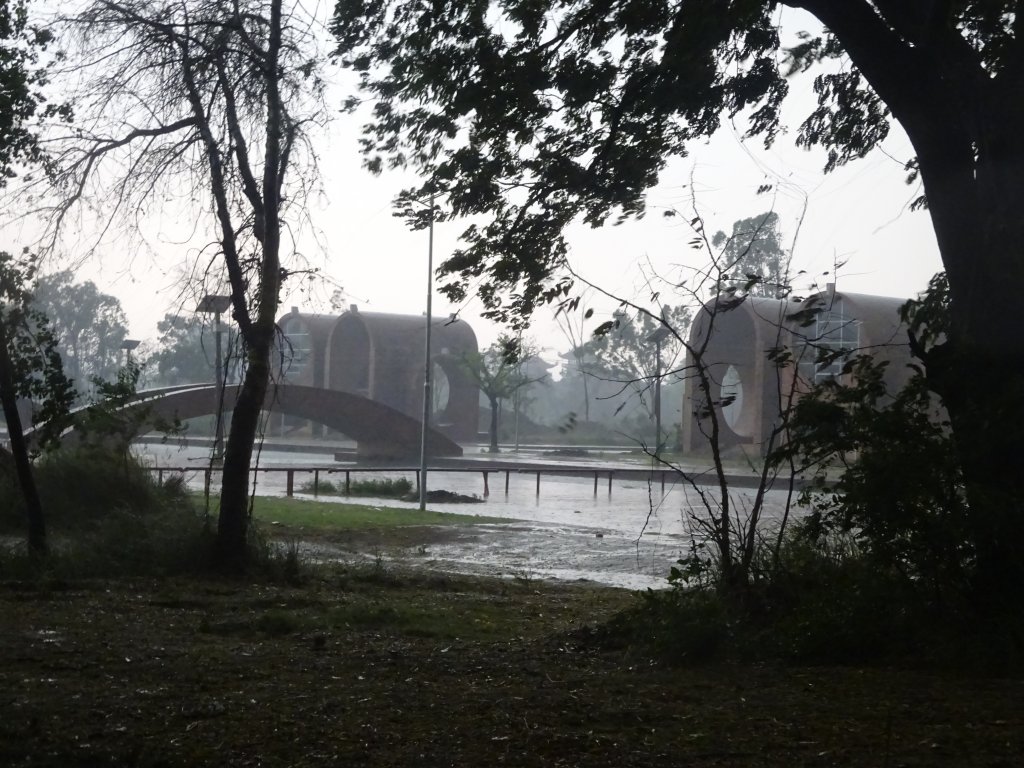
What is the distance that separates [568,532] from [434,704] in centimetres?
1381

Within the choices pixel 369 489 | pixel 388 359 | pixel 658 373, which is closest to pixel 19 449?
pixel 658 373

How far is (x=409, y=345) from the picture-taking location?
72.2m

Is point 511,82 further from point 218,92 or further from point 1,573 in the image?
point 1,573

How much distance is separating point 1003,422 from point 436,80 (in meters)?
4.38

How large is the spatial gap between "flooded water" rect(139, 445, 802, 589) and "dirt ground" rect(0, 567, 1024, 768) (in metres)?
1.23

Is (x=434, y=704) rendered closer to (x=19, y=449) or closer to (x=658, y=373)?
(x=658, y=373)

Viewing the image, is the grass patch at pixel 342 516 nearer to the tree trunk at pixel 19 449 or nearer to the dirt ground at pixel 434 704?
the tree trunk at pixel 19 449

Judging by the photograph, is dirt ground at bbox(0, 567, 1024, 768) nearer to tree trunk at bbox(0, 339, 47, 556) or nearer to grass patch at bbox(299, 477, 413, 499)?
tree trunk at bbox(0, 339, 47, 556)

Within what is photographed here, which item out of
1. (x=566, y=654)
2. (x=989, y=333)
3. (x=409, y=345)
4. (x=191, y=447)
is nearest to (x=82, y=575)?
(x=566, y=654)

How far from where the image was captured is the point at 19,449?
34.3 ft

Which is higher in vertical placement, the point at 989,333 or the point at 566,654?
the point at 989,333

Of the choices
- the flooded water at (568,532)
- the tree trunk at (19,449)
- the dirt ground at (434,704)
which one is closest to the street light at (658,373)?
the flooded water at (568,532)

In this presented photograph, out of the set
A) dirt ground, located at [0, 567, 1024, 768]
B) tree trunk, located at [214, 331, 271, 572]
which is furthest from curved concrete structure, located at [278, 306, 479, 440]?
dirt ground, located at [0, 567, 1024, 768]

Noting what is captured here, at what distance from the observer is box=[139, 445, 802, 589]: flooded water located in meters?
13.9
